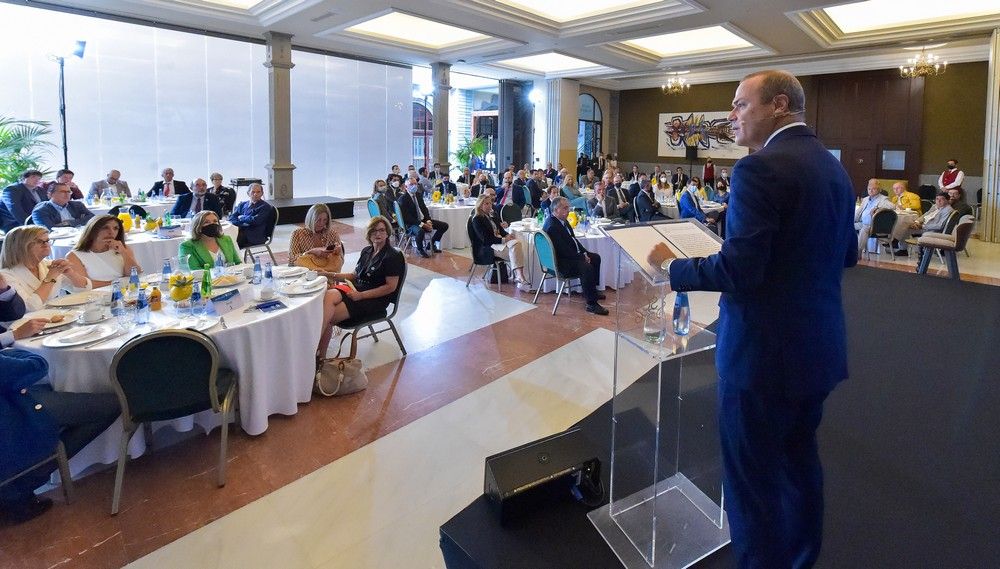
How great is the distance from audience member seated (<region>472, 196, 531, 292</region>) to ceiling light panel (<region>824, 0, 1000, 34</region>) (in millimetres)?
7070

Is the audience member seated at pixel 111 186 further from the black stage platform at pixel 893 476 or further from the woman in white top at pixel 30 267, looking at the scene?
the black stage platform at pixel 893 476

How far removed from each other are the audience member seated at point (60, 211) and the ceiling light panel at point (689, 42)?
34.2 ft

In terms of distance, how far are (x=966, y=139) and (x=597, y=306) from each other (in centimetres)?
1351

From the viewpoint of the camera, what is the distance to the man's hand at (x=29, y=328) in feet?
9.73

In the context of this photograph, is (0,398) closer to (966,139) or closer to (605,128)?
(966,139)

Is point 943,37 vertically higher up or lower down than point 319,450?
higher up

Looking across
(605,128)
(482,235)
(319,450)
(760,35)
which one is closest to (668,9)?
(760,35)

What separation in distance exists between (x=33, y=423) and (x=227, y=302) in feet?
3.83

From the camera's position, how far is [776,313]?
1.56m

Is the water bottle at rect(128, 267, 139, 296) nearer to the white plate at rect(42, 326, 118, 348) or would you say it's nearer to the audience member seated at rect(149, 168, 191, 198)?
the white plate at rect(42, 326, 118, 348)

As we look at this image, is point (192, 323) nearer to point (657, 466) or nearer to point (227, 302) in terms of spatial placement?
point (227, 302)

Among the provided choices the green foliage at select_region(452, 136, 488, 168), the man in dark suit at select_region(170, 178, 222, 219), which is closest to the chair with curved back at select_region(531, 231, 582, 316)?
the man in dark suit at select_region(170, 178, 222, 219)

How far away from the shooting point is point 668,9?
9.17m

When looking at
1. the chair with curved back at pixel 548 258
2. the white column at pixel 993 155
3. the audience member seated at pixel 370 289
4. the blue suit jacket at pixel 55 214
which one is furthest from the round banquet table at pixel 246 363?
the white column at pixel 993 155
